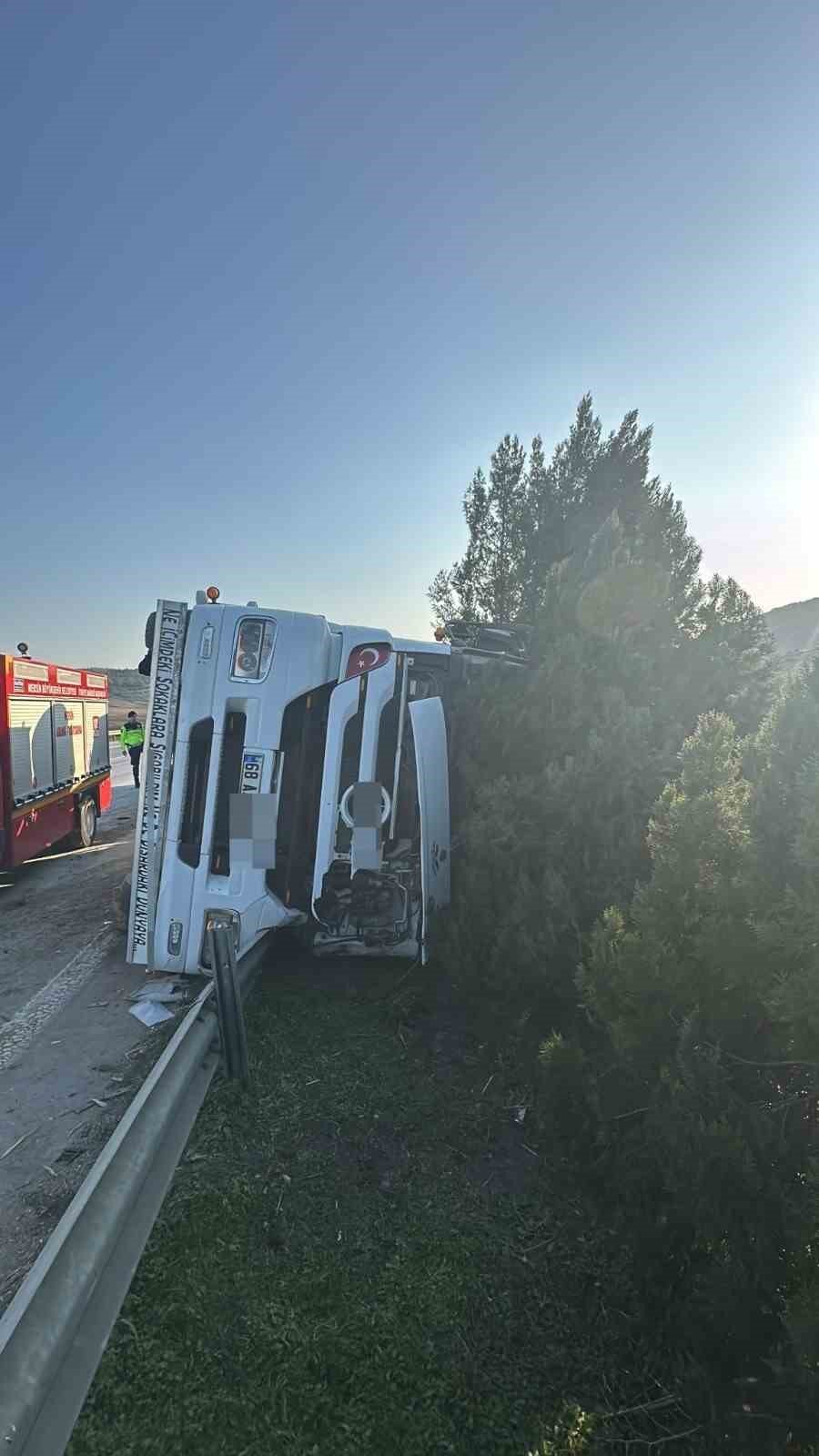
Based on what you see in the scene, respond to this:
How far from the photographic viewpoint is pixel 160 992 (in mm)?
5262

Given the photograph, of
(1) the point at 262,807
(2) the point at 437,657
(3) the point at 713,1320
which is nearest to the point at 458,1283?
(3) the point at 713,1320

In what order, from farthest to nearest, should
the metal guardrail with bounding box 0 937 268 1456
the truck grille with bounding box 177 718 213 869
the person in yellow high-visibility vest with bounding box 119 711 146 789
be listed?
the person in yellow high-visibility vest with bounding box 119 711 146 789, the truck grille with bounding box 177 718 213 869, the metal guardrail with bounding box 0 937 268 1456

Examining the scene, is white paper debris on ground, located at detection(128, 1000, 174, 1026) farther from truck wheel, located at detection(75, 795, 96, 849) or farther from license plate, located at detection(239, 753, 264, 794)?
truck wheel, located at detection(75, 795, 96, 849)

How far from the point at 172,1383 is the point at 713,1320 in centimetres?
168

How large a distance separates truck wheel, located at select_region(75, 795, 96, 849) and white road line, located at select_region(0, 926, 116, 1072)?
4.00 m

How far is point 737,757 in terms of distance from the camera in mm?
2746

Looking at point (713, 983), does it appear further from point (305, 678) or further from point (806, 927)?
point (305, 678)

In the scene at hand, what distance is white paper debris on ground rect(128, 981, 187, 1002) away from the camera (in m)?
5.18

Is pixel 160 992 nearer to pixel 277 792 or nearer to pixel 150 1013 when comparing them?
pixel 150 1013

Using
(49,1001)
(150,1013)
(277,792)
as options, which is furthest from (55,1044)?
(277,792)

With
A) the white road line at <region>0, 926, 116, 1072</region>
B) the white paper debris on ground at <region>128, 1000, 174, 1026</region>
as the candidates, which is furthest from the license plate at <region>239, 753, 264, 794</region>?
the white road line at <region>0, 926, 116, 1072</region>

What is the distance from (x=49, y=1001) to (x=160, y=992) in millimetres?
819

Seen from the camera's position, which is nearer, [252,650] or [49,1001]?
[252,650]

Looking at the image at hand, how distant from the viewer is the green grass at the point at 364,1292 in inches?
79.4
